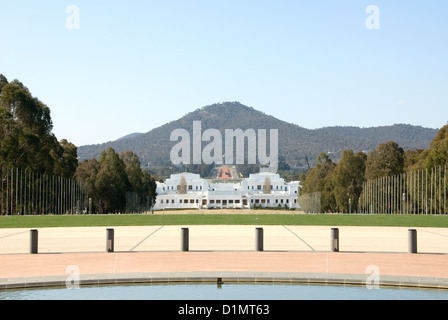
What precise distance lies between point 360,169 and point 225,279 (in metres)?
84.5

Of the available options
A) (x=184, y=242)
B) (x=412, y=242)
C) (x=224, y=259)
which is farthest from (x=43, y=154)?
(x=412, y=242)

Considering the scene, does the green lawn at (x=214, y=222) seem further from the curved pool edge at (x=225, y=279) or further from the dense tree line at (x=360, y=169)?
the dense tree line at (x=360, y=169)

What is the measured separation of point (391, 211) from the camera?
268ft

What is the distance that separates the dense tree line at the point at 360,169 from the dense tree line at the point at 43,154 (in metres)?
33.1

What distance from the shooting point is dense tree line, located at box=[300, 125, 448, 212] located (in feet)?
282

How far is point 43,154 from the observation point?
2776 inches

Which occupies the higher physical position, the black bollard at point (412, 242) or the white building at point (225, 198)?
the black bollard at point (412, 242)

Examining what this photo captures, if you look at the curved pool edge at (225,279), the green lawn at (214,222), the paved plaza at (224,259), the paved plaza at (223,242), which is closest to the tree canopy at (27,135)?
the green lawn at (214,222)

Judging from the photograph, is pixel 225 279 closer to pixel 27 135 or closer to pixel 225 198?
pixel 27 135

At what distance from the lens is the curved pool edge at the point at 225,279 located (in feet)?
45.0

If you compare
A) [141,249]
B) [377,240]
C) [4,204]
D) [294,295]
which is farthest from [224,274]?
[4,204]

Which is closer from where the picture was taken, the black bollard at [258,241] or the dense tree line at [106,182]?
the black bollard at [258,241]
